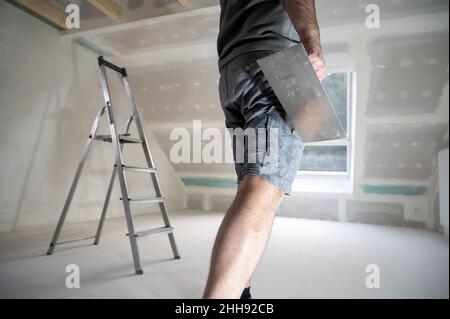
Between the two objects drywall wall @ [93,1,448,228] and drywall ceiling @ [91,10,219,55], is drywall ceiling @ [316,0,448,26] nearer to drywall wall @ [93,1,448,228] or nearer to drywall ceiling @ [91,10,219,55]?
drywall wall @ [93,1,448,228]

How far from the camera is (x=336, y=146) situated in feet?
12.9

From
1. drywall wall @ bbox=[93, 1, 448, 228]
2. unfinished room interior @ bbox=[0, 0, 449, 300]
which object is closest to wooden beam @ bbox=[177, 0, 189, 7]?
unfinished room interior @ bbox=[0, 0, 449, 300]

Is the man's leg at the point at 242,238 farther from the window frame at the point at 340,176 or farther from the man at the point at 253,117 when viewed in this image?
the window frame at the point at 340,176

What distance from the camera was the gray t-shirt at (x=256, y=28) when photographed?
86cm

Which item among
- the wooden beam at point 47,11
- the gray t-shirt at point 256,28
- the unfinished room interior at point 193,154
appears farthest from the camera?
the wooden beam at point 47,11

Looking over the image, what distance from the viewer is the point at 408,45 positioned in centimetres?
253

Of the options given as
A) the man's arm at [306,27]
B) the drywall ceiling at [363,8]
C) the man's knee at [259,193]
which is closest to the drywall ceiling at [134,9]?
the drywall ceiling at [363,8]

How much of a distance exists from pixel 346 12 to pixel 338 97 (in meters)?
1.40

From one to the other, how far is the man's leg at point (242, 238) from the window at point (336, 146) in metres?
3.12

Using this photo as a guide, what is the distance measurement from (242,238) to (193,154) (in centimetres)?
357

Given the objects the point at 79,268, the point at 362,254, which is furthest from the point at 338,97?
the point at 79,268

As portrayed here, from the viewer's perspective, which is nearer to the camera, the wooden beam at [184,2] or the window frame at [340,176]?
the wooden beam at [184,2]

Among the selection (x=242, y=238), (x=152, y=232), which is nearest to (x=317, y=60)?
(x=242, y=238)

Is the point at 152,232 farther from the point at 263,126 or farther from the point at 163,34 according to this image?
the point at 163,34
